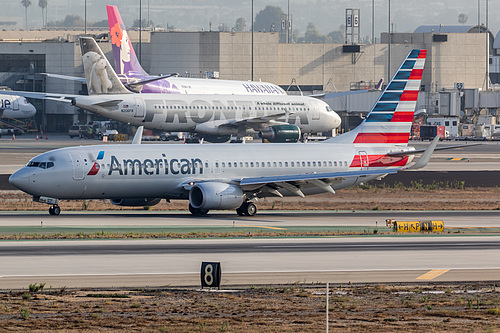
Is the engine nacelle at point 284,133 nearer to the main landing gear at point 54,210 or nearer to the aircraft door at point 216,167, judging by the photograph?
the aircraft door at point 216,167

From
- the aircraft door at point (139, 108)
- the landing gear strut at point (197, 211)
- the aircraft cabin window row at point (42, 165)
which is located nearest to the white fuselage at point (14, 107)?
the aircraft door at point (139, 108)

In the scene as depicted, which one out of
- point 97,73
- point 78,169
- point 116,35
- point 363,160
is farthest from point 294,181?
point 116,35

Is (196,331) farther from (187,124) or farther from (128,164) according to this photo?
(187,124)

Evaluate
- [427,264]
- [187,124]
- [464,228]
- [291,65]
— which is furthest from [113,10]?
[427,264]

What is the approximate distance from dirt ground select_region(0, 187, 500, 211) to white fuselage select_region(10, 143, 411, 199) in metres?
3.79

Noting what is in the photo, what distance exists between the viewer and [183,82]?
363 ft

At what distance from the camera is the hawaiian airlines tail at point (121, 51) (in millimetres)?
118625

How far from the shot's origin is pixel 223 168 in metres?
49.7

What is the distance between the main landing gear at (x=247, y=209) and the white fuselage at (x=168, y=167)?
1410 millimetres

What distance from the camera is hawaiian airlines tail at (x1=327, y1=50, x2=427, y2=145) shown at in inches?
2151

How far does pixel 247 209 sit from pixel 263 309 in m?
25.2

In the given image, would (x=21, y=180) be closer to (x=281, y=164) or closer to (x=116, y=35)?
(x=281, y=164)

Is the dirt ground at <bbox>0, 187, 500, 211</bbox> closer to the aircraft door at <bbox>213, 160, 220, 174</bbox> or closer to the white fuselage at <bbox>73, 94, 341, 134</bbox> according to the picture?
the aircraft door at <bbox>213, 160, 220, 174</bbox>

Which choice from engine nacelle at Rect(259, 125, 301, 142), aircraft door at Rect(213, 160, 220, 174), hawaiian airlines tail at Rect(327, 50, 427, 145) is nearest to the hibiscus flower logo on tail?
engine nacelle at Rect(259, 125, 301, 142)
